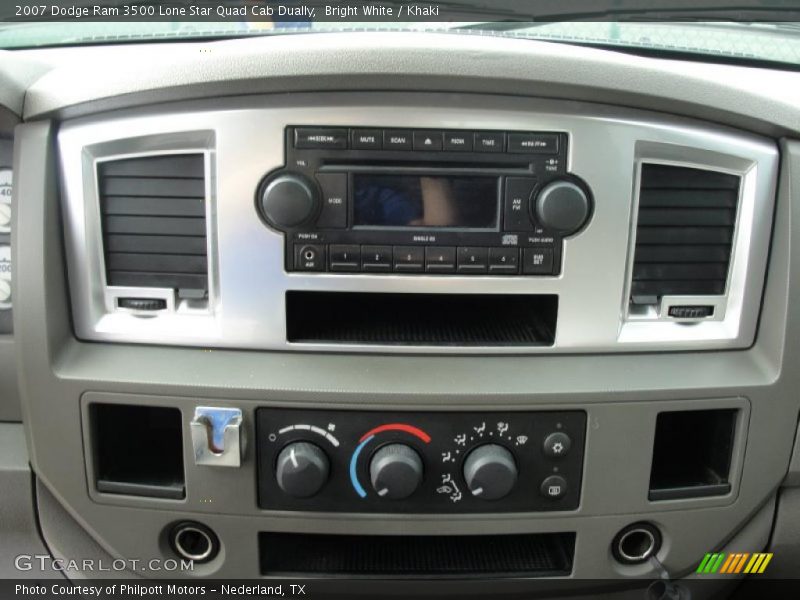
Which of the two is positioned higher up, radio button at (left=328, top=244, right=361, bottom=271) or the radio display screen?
the radio display screen

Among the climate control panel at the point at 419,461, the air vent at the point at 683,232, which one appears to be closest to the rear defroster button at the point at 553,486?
the climate control panel at the point at 419,461

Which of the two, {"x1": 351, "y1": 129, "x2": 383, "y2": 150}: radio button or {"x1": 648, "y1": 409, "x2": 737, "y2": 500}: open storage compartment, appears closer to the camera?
{"x1": 351, "y1": 129, "x2": 383, "y2": 150}: radio button

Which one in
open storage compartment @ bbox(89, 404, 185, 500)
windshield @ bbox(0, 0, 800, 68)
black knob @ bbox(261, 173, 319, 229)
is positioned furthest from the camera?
windshield @ bbox(0, 0, 800, 68)

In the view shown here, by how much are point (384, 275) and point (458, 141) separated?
205mm


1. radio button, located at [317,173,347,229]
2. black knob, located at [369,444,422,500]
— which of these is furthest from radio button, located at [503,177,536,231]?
black knob, located at [369,444,422,500]

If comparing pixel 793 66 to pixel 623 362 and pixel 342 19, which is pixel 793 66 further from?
pixel 342 19

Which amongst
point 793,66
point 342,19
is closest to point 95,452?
point 342,19

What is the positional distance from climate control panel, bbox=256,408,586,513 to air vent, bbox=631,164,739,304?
23 centimetres

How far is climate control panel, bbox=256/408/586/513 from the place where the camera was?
856mm

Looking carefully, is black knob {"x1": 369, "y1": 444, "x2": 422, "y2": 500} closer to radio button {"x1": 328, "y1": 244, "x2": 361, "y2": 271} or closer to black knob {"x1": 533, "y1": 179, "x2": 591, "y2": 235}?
radio button {"x1": 328, "y1": 244, "x2": 361, "y2": 271}

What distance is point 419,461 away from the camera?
87 cm
